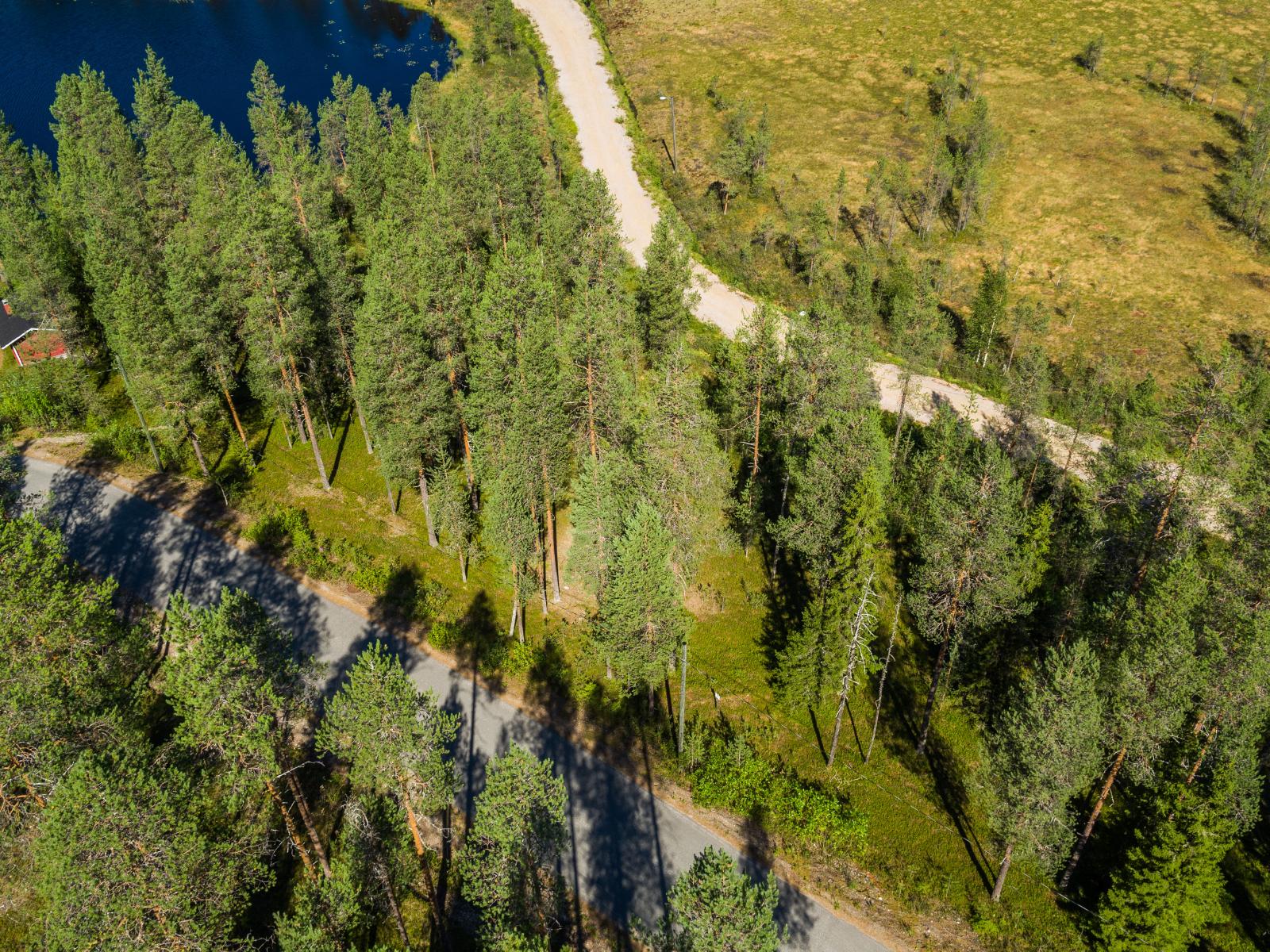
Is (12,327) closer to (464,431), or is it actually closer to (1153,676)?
(464,431)

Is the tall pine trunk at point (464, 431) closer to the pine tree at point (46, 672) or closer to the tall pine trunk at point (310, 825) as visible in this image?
the pine tree at point (46, 672)

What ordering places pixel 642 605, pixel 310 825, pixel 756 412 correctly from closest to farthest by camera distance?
pixel 310 825, pixel 642 605, pixel 756 412

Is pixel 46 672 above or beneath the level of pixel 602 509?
above

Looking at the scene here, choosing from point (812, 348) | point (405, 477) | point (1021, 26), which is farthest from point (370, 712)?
point (1021, 26)

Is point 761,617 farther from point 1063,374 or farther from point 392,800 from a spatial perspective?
point 1063,374

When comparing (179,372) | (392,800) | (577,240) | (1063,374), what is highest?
(577,240)

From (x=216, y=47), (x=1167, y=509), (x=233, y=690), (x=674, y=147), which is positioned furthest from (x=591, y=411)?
(x=216, y=47)
